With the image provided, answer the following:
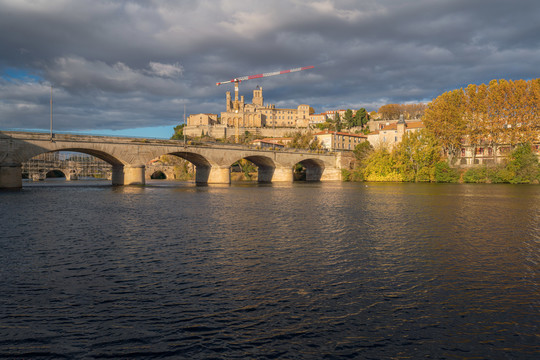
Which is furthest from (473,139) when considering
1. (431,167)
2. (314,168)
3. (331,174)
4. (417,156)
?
(314,168)

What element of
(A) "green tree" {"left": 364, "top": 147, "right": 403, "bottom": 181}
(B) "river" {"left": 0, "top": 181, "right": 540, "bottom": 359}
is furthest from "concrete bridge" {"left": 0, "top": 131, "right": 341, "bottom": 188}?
(B) "river" {"left": 0, "top": 181, "right": 540, "bottom": 359}

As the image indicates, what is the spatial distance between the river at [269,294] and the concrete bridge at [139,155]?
1561 inches

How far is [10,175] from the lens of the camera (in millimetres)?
49438

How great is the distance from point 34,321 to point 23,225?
536 inches

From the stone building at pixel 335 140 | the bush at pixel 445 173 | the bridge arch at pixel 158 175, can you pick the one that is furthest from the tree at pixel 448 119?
the bridge arch at pixel 158 175

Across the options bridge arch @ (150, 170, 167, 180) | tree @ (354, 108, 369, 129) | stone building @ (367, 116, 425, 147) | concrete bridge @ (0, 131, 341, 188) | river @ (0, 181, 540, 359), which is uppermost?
tree @ (354, 108, 369, 129)

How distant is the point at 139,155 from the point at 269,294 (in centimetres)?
5777

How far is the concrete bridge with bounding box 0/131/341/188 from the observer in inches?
1928

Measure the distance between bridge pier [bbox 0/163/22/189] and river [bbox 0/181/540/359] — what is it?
39.8 m

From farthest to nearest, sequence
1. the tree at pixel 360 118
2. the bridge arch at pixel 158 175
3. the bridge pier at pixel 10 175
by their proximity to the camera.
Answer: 1. the tree at pixel 360 118
2. the bridge arch at pixel 158 175
3. the bridge pier at pixel 10 175

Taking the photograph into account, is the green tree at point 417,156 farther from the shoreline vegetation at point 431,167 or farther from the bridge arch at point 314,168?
the bridge arch at point 314,168

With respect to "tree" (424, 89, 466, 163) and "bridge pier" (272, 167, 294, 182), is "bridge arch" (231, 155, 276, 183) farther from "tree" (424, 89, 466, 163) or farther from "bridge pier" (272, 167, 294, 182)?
"tree" (424, 89, 466, 163)

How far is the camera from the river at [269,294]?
241 inches

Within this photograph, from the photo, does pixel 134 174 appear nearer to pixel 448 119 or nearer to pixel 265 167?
pixel 265 167
